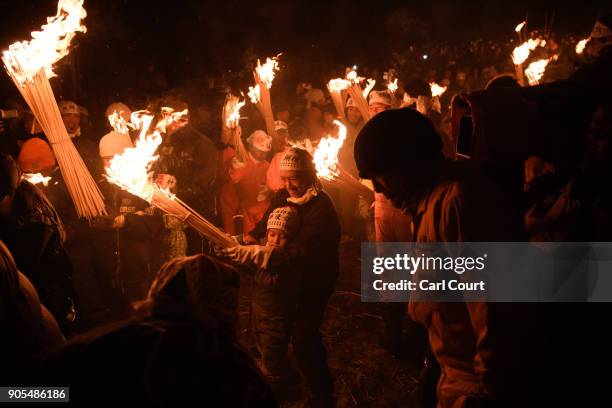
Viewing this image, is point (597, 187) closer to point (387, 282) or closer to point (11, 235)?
point (387, 282)

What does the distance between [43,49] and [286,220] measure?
2496 millimetres

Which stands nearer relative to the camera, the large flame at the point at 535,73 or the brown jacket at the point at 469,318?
the brown jacket at the point at 469,318

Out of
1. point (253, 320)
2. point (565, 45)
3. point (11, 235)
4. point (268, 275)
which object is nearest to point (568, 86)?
point (268, 275)

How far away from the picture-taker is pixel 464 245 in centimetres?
198

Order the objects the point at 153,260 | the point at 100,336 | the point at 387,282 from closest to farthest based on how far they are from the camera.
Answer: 1. the point at 100,336
2. the point at 387,282
3. the point at 153,260

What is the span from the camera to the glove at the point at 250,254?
153 inches

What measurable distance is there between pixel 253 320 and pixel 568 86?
3.23m

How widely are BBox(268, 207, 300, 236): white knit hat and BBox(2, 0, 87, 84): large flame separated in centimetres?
225

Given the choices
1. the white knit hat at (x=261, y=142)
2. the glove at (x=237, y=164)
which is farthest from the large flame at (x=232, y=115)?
the glove at (x=237, y=164)

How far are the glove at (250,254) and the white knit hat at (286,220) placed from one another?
9.7 inches

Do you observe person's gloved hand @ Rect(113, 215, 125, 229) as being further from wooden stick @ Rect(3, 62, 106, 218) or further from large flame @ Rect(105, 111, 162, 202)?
large flame @ Rect(105, 111, 162, 202)

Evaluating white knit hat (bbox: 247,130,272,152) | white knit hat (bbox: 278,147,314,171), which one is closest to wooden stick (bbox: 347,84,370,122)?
white knit hat (bbox: 247,130,272,152)

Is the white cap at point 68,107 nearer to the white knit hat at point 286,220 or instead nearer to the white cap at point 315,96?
the white knit hat at point 286,220

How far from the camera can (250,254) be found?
3.88m
